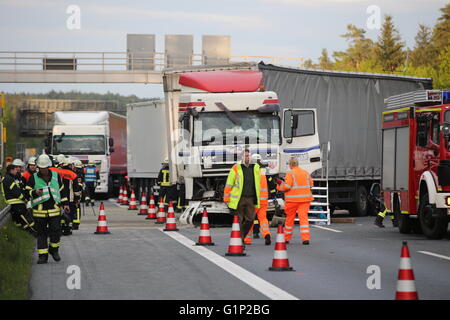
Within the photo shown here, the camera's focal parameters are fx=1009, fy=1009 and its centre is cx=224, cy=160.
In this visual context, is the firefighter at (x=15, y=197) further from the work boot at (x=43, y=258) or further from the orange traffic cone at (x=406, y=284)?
the orange traffic cone at (x=406, y=284)

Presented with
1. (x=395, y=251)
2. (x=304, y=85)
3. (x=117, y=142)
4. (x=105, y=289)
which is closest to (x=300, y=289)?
(x=105, y=289)

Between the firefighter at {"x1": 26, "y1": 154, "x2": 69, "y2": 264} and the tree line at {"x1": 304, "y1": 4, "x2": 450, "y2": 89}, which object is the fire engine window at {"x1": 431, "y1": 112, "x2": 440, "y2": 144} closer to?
the firefighter at {"x1": 26, "y1": 154, "x2": 69, "y2": 264}

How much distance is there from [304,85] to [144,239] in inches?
350

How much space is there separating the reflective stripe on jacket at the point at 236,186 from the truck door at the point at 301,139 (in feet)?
20.9

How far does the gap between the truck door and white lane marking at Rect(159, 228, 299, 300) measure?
599 centimetres

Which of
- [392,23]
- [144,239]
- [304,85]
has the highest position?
[392,23]

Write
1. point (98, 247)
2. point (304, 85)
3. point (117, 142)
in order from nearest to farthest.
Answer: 1. point (98, 247)
2. point (304, 85)
3. point (117, 142)

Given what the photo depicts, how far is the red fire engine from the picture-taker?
20000 millimetres

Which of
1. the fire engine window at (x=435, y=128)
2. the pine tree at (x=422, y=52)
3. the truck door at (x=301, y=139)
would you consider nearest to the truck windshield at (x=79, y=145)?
the truck door at (x=301, y=139)

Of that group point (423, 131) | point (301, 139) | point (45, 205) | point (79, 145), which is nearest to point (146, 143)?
point (79, 145)

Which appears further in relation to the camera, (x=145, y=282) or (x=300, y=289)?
(x=145, y=282)

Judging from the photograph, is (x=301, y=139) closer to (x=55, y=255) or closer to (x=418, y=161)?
(x=418, y=161)

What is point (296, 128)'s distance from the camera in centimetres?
2502

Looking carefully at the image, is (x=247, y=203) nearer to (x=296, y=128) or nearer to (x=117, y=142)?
(x=296, y=128)
